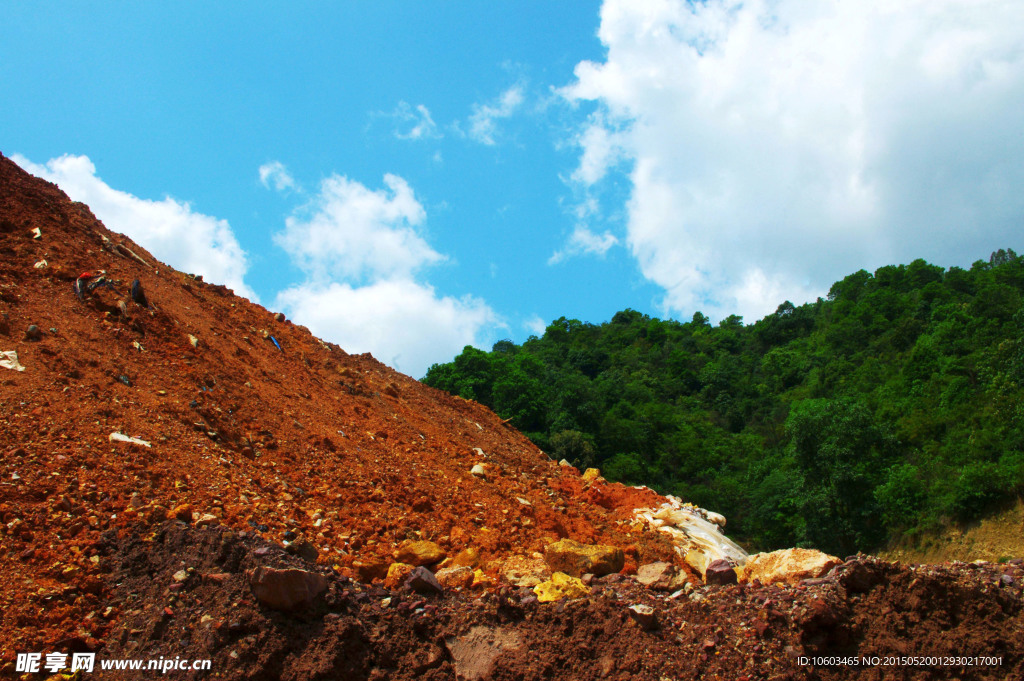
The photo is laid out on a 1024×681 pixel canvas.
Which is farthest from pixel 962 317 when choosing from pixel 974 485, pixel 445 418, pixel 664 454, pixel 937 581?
pixel 937 581

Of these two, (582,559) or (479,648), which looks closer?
(479,648)

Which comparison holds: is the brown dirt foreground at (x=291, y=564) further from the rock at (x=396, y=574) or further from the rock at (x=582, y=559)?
the rock at (x=582, y=559)

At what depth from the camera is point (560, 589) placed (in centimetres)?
599

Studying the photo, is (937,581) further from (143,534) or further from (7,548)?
(7,548)

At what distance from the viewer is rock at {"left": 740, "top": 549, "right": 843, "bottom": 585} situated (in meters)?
6.20

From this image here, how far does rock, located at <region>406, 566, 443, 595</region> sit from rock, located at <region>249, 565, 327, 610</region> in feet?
3.61

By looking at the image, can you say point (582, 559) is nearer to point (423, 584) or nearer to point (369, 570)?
point (423, 584)

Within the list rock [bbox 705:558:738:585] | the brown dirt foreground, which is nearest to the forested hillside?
the brown dirt foreground

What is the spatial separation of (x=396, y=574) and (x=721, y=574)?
3221 mm

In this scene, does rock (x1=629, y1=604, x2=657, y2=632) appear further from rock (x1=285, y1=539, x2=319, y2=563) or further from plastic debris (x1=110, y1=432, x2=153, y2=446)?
plastic debris (x1=110, y1=432, x2=153, y2=446)

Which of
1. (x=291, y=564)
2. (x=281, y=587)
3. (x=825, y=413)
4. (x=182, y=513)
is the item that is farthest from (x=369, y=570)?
(x=825, y=413)

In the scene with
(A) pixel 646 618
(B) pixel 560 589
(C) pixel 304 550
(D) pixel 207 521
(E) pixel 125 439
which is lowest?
(A) pixel 646 618

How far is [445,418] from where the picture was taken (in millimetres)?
14359

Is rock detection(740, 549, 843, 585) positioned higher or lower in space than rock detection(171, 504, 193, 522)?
lower
